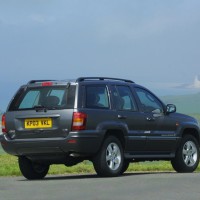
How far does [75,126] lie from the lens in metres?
15.6

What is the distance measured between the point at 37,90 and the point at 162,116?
2788 mm

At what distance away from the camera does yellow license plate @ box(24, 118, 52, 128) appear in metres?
15.9

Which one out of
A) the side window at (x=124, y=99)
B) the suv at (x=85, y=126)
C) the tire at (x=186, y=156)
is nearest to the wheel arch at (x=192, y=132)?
the tire at (x=186, y=156)

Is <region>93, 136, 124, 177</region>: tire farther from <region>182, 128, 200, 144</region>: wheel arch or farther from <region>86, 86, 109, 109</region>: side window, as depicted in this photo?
<region>182, 128, 200, 144</region>: wheel arch

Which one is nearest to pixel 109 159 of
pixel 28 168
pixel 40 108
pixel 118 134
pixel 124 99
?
pixel 118 134

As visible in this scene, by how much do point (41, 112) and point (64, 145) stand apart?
81cm

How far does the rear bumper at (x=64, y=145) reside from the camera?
615 inches

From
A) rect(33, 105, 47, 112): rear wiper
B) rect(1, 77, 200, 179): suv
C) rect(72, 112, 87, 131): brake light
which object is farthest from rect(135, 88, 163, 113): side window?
rect(33, 105, 47, 112): rear wiper

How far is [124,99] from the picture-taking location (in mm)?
17047

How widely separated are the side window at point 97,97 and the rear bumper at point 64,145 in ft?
1.98

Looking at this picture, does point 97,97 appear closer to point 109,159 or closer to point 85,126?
point 85,126

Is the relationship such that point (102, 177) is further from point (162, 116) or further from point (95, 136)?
point (162, 116)

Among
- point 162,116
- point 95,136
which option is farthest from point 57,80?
point 162,116

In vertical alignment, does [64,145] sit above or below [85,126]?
below
